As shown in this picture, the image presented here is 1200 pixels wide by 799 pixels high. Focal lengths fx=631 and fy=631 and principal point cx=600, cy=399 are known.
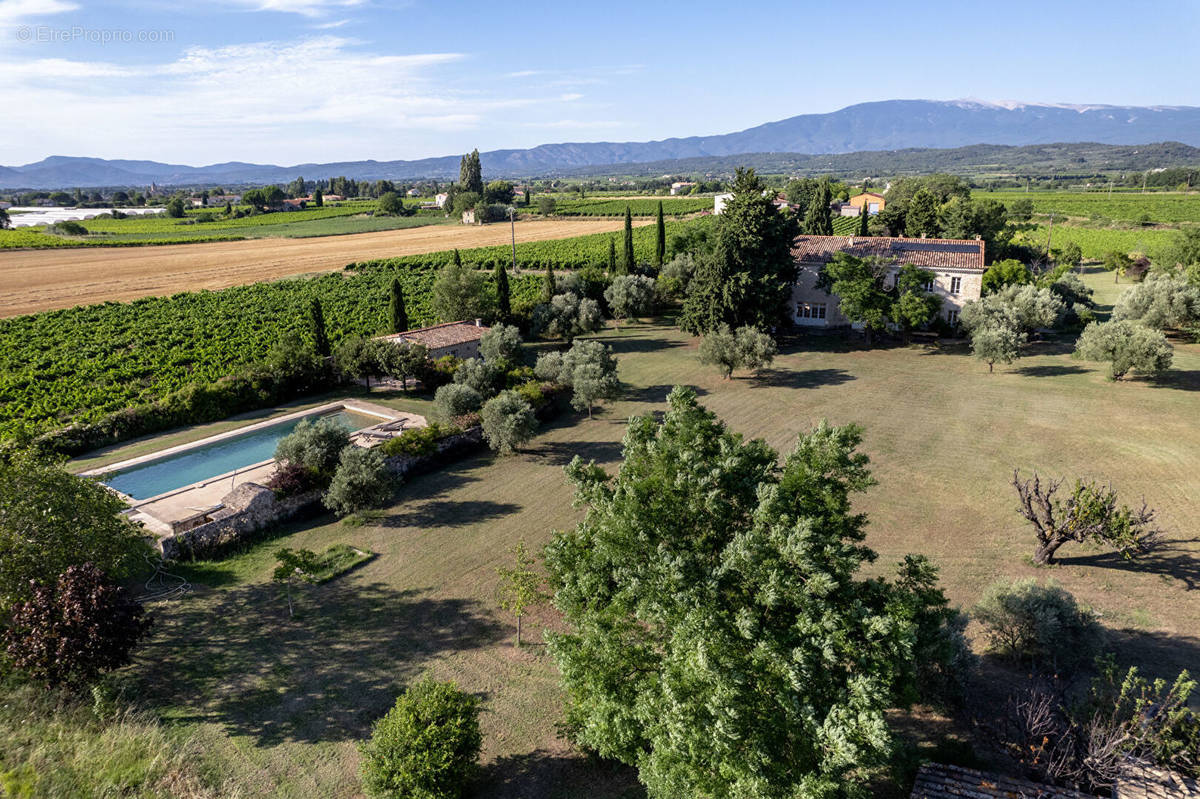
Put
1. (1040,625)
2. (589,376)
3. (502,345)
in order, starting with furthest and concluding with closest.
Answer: (502,345), (589,376), (1040,625)

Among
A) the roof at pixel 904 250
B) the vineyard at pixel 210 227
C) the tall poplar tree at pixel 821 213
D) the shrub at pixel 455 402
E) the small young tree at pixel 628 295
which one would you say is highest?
the vineyard at pixel 210 227

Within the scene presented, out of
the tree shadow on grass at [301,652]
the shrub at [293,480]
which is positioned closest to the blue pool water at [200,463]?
the shrub at [293,480]

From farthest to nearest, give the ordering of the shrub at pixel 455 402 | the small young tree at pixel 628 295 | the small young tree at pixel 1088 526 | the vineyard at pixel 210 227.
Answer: the vineyard at pixel 210 227 < the small young tree at pixel 628 295 < the shrub at pixel 455 402 < the small young tree at pixel 1088 526

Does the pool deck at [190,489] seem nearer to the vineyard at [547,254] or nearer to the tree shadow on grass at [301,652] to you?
the tree shadow on grass at [301,652]

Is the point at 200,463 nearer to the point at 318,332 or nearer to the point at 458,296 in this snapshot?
the point at 318,332

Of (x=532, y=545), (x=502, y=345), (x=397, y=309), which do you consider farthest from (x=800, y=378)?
(x=397, y=309)

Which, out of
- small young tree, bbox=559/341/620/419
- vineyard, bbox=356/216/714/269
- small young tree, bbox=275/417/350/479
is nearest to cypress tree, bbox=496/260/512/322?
small young tree, bbox=559/341/620/419

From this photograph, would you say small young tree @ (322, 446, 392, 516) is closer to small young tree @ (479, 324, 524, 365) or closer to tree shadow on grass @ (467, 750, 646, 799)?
tree shadow on grass @ (467, 750, 646, 799)
